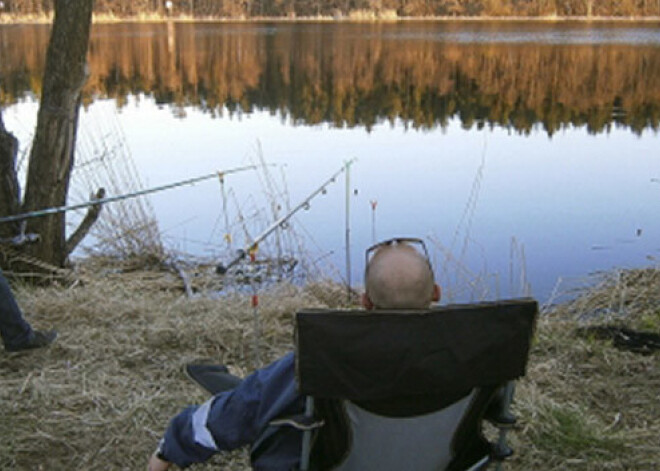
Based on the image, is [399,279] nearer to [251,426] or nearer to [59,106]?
[251,426]

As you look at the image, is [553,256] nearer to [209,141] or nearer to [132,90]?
[209,141]

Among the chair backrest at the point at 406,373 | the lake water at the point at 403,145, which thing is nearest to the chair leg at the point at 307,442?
the chair backrest at the point at 406,373

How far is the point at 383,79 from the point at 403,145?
5329 mm

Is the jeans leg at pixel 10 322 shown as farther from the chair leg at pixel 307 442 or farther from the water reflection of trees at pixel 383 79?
the water reflection of trees at pixel 383 79

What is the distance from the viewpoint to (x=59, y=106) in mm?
4727

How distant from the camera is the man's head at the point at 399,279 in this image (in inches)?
63.9

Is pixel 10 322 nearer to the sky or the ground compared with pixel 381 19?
nearer to the ground

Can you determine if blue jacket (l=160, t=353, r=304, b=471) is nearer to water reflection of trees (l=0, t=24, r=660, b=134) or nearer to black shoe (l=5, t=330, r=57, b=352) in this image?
black shoe (l=5, t=330, r=57, b=352)

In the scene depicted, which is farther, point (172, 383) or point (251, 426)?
point (172, 383)

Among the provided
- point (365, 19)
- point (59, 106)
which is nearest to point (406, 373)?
point (59, 106)

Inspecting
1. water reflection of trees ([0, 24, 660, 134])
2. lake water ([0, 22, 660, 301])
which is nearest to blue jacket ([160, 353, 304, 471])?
lake water ([0, 22, 660, 301])

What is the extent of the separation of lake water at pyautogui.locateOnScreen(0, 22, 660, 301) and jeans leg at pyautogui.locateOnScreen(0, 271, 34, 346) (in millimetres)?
2897

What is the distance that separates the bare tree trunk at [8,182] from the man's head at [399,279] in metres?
3.58

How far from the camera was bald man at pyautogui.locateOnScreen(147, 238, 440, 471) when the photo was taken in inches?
64.8
